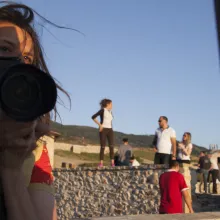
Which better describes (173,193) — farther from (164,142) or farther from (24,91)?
(24,91)

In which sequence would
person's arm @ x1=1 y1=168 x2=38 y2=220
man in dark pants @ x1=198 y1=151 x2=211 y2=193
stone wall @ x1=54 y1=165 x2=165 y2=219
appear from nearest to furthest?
person's arm @ x1=1 y1=168 x2=38 y2=220 → stone wall @ x1=54 y1=165 x2=165 y2=219 → man in dark pants @ x1=198 y1=151 x2=211 y2=193

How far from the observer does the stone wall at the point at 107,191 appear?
28.9 ft

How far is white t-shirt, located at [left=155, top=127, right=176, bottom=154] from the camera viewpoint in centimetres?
887

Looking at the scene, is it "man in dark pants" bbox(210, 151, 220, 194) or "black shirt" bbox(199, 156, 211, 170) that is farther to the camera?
"black shirt" bbox(199, 156, 211, 170)

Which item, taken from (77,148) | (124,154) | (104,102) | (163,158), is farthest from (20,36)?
(77,148)

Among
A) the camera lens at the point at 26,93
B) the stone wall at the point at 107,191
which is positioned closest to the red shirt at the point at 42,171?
the camera lens at the point at 26,93

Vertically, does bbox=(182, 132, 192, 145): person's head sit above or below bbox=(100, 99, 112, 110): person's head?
below

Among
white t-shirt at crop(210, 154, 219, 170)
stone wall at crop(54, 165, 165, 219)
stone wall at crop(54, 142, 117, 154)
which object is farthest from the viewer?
stone wall at crop(54, 142, 117, 154)

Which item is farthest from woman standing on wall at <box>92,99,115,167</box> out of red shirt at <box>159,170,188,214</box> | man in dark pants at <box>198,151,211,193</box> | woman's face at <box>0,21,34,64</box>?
woman's face at <box>0,21,34,64</box>

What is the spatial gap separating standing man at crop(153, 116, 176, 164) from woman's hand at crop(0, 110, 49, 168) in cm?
780

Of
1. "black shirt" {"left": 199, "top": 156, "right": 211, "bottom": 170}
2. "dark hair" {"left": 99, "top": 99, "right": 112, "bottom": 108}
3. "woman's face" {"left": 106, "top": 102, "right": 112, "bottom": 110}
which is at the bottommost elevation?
"black shirt" {"left": 199, "top": 156, "right": 211, "bottom": 170}

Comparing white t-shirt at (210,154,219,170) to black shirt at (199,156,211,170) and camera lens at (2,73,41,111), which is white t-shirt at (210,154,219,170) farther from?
camera lens at (2,73,41,111)

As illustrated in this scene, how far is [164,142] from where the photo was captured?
348 inches

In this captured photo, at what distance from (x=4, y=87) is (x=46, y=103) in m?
0.12
